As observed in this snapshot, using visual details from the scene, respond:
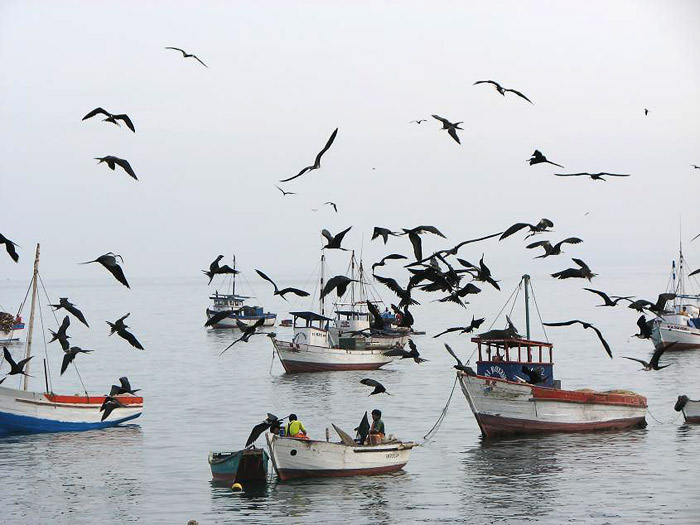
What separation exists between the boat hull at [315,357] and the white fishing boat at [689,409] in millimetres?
31885

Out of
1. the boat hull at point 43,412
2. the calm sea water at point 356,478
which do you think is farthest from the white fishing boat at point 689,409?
the boat hull at point 43,412

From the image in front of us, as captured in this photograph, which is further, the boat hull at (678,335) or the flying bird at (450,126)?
the boat hull at (678,335)

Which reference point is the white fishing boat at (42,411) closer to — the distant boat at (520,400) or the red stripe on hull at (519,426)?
the distant boat at (520,400)

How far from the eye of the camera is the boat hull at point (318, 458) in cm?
3612

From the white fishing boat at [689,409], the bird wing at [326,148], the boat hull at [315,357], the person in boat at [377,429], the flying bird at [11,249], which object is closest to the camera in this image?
the bird wing at [326,148]

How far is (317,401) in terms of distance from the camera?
6612cm

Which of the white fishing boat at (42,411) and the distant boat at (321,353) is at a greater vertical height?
the distant boat at (321,353)

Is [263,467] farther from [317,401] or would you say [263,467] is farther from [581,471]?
[317,401]

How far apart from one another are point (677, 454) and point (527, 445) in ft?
20.9

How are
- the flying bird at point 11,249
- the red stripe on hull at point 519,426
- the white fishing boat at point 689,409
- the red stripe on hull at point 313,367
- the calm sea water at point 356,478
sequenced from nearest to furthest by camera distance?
the flying bird at point 11,249
the calm sea water at point 356,478
the red stripe on hull at point 519,426
the white fishing boat at point 689,409
the red stripe on hull at point 313,367

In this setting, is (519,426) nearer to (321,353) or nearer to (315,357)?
(321,353)

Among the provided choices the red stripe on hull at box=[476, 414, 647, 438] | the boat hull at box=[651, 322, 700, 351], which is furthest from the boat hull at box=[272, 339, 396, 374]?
the red stripe on hull at box=[476, 414, 647, 438]

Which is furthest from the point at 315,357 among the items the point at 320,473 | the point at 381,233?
the point at 381,233

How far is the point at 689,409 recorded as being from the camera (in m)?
52.3
